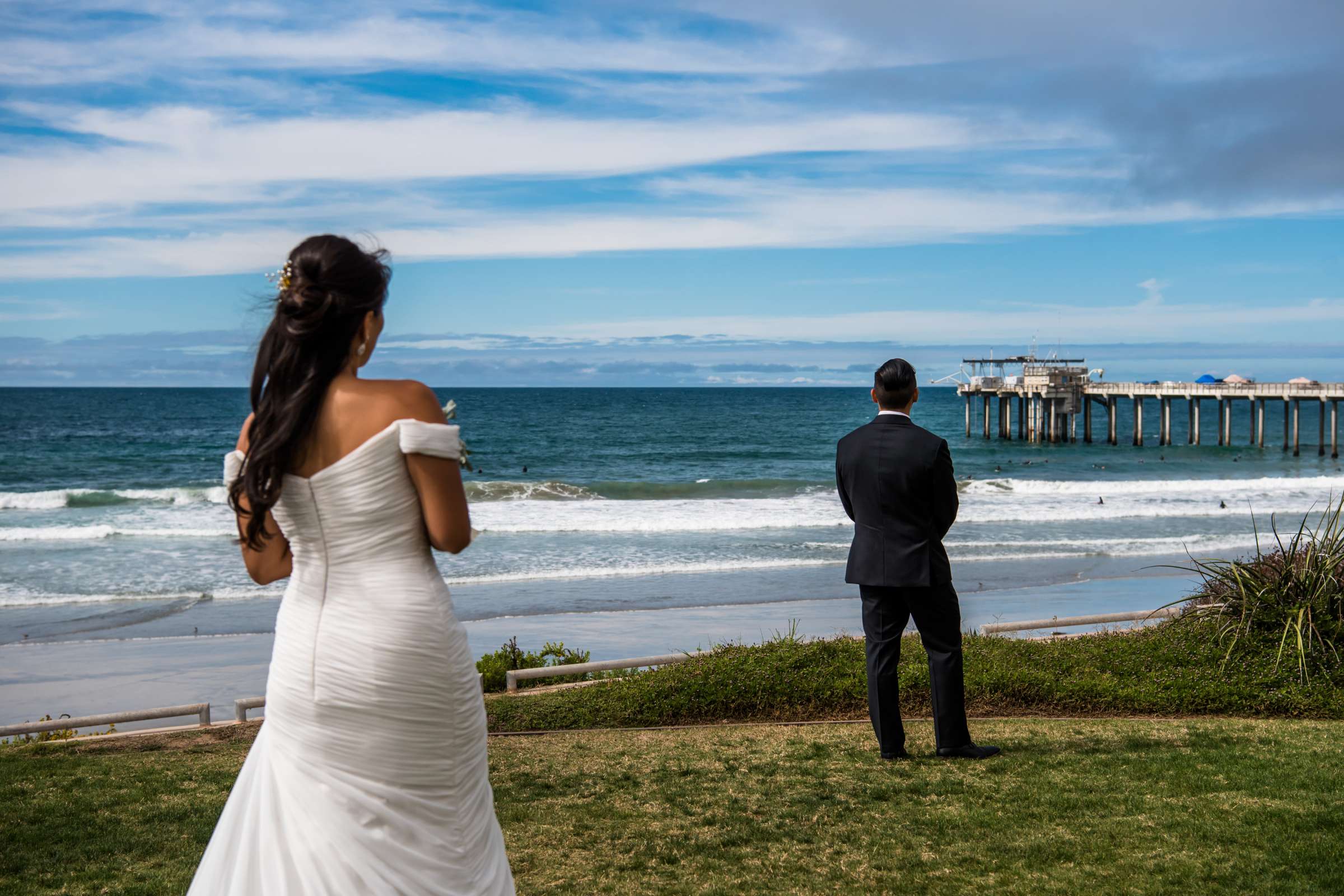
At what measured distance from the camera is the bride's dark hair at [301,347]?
274 centimetres

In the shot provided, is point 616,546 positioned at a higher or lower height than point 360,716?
lower

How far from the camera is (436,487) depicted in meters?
2.76

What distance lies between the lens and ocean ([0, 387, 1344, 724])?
549 inches

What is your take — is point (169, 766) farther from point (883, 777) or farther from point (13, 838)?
point (883, 777)

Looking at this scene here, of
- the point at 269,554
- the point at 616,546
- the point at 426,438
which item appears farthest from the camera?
the point at 616,546

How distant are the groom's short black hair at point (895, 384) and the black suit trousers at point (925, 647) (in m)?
0.98

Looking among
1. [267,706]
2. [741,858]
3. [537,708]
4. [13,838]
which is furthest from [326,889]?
[537,708]

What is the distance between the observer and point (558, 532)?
2598 centimetres

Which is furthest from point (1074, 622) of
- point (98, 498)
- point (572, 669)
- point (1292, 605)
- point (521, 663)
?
point (98, 498)

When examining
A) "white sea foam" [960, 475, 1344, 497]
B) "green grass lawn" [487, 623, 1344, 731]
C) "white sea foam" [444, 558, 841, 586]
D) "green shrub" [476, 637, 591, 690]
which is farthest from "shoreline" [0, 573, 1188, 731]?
"white sea foam" [960, 475, 1344, 497]

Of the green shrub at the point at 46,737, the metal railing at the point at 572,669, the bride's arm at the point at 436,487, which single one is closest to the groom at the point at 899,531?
the metal railing at the point at 572,669

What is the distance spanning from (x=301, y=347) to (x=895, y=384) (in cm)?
373

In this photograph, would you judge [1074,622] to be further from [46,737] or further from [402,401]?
[402,401]

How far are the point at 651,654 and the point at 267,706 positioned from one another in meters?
9.55
